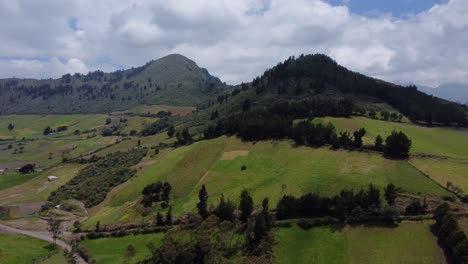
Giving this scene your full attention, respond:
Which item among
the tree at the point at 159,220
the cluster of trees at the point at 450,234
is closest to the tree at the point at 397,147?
the cluster of trees at the point at 450,234

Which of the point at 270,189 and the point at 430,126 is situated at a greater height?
the point at 430,126

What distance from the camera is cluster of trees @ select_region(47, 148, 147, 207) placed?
14725 cm

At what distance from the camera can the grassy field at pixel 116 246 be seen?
9325 cm

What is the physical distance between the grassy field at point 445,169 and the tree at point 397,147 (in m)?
3.71

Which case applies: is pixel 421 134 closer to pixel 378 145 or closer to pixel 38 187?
pixel 378 145

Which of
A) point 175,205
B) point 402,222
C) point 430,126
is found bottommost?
point 175,205

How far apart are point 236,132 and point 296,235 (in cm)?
8376

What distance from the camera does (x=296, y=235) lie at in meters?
92.9

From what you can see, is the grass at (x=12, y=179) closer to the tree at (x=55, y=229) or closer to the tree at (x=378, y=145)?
the tree at (x=55, y=229)

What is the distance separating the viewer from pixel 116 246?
102 m

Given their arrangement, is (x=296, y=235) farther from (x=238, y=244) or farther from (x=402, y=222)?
(x=402, y=222)

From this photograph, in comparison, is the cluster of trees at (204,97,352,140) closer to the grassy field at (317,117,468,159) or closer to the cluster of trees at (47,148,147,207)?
the grassy field at (317,117,468,159)

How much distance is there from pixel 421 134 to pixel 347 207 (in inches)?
3336

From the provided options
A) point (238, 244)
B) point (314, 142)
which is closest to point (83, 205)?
point (238, 244)
